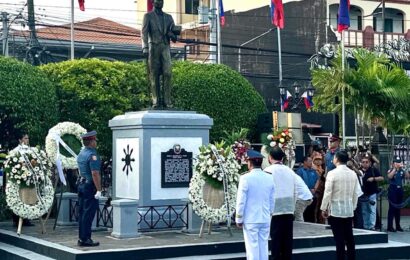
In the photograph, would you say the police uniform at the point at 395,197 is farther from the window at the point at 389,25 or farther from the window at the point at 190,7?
the window at the point at 190,7

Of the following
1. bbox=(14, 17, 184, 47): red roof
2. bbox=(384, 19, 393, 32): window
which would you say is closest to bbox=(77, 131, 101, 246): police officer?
bbox=(14, 17, 184, 47): red roof

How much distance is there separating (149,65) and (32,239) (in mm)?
4278

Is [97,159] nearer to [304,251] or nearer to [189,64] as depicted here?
[304,251]

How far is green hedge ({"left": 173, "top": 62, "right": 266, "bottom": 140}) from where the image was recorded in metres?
24.9

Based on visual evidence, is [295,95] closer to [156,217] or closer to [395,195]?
[395,195]

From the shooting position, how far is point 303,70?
146 feet

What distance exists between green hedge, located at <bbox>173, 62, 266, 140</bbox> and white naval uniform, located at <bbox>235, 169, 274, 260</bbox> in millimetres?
14049

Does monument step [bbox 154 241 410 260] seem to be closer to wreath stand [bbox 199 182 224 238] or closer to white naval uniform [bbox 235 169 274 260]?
wreath stand [bbox 199 182 224 238]

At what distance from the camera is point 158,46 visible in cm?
1579

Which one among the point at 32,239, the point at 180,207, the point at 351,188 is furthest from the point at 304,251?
the point at 32,239

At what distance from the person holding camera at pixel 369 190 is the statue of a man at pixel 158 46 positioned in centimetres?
492

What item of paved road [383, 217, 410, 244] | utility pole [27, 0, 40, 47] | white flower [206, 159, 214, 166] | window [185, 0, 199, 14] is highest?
window [185, 0, 199, 14]

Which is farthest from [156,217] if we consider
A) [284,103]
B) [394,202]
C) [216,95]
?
[284,103]

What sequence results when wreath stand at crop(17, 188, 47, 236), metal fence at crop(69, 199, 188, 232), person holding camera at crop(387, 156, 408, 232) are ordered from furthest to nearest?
person holding camera at crop(387, 156, 408, 232)
metal fence at crop(69, 199, 188, 232)
wreath stand at crop(17, 188, 47, 236)
